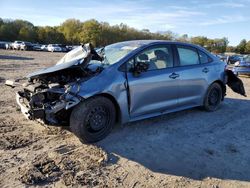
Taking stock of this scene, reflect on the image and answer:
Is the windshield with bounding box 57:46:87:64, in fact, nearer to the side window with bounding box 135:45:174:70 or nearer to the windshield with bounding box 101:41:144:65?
the windshield with bounding box 101:41:144:65

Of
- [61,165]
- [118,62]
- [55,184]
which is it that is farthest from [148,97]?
[55,184]

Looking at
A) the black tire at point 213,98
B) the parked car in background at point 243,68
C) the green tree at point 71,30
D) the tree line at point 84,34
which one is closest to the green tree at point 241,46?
the tree line at point 84,34

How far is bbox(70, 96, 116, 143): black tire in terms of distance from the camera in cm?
545

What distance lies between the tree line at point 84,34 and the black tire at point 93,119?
267ft

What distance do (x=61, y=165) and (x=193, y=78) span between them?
3.83 m

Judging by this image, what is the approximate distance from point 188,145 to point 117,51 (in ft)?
7.35

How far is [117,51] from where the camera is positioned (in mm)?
6648

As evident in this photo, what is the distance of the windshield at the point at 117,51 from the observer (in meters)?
6.29

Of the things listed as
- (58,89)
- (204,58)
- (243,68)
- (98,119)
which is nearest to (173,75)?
(204,58)

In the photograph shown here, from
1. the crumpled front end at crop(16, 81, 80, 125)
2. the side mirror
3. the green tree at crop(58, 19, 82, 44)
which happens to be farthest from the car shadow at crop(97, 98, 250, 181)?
the green tree at crop(58, 19, 82, 44)

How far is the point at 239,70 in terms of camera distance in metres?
18.3

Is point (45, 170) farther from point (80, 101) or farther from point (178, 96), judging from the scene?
point (178, 96)

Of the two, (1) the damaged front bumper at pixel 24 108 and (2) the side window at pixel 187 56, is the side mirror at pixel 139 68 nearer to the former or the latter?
(2) the side window at pixel 187 56

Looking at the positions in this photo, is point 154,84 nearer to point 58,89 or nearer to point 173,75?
point 173,75
